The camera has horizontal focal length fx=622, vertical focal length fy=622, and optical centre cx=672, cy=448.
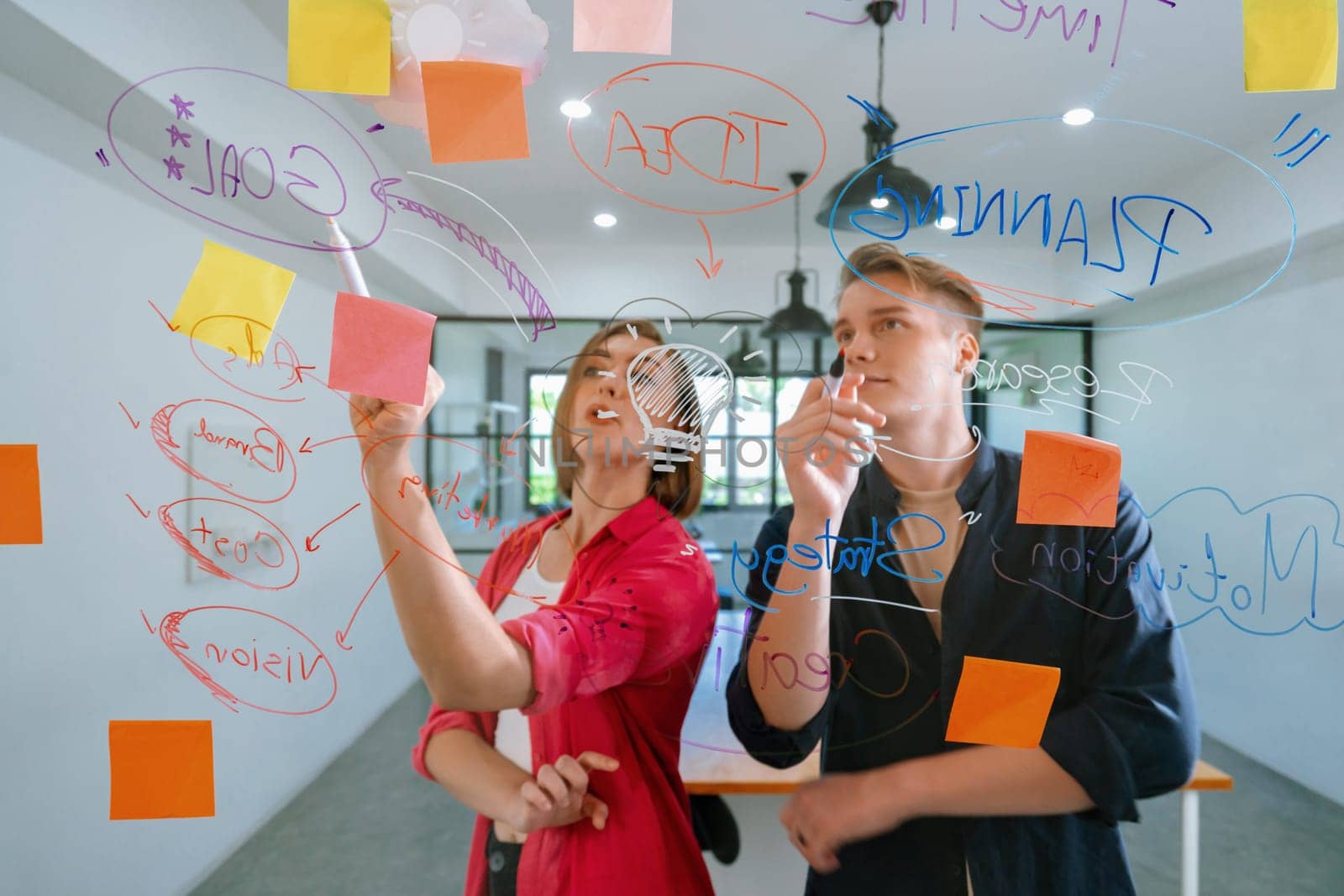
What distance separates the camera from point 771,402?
613 millimetres

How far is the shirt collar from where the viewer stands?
625 millimetres

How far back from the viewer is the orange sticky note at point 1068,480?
0.63m

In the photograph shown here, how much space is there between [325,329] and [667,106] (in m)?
0.40

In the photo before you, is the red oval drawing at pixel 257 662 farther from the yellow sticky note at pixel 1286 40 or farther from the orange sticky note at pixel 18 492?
the yellow sticky note at pixel 1286 40

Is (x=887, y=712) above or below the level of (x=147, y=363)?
below

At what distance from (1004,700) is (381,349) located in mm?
708

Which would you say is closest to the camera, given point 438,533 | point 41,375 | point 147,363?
point 438,533

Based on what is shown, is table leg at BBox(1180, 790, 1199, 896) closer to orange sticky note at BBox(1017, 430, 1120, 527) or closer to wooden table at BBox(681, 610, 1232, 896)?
wooden table at BBox(681, 610, 1232, 896)

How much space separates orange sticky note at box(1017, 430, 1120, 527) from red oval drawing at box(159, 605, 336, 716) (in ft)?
2.50

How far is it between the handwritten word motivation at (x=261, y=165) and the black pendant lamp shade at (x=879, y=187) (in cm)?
45

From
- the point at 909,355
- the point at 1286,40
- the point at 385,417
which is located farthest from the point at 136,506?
the point at 1286,40

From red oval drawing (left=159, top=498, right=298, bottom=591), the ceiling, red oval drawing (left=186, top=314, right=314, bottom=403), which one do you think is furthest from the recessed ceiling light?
red oval drawing (left=159, top=498, right=298, bottom=591)

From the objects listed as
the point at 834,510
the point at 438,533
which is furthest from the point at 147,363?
the point at 834,510

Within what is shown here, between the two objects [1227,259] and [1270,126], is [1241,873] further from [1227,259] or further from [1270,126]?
[1270,126]
